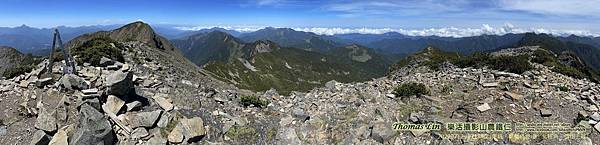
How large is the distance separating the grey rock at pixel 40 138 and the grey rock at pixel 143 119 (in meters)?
3.10

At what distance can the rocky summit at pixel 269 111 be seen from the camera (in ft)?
55.6

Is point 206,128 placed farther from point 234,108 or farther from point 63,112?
point 63,112

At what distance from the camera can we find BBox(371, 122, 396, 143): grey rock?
17.3 metres

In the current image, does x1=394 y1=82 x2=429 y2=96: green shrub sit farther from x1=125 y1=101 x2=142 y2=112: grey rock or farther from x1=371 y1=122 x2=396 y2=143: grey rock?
x1=125 y1=101 x2=142 y2=112: grey rock

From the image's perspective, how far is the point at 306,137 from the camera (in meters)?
18.1

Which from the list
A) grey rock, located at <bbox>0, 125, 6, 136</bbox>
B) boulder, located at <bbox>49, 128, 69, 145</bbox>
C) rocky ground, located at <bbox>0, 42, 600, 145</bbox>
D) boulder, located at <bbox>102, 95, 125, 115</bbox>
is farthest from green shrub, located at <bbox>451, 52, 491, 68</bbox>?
grey rock, located at <bbox>0, 125, 6, 136</bbox>

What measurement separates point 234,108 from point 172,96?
3377mm

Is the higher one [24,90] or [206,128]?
[24,90]

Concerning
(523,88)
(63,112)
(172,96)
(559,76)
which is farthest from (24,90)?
(559,76)

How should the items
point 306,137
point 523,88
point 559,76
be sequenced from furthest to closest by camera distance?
point 559,76 < point 523,88 < point 306,137

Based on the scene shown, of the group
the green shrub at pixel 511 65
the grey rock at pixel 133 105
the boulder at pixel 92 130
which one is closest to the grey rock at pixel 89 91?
the grey rock at pixel 133 105

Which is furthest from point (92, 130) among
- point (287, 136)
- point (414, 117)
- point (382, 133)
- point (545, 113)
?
point (545, 113)

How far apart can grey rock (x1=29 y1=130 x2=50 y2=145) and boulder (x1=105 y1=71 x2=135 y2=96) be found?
3.47 m

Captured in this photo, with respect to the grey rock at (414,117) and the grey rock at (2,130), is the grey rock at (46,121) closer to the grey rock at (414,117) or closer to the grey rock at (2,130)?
the grey rock at (2,130)
